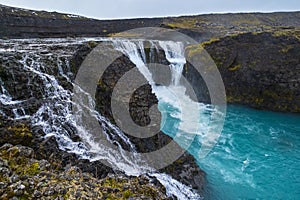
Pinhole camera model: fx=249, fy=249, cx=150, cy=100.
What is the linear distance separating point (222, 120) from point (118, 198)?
19063mm

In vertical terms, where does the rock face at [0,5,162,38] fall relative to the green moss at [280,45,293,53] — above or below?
above

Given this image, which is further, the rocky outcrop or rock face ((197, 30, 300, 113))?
rock face ((197, 30, 300, 113))

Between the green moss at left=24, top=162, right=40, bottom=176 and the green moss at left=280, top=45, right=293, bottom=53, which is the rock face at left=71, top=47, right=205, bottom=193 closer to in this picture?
the green moss at left=24, top=162, right=40, bottom=176

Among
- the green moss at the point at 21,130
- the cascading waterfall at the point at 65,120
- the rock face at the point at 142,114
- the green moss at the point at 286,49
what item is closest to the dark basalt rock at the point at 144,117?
the rock face at the point at 142,114

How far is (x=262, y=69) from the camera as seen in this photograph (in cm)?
2617

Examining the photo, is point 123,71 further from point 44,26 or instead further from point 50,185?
point 44,26

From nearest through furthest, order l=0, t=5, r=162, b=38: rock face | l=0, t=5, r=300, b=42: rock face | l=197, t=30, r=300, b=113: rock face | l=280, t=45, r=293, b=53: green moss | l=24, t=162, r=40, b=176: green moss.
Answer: l=24, t=162, r=40, b=176: green moss < l=197, t=30, r=300, b=113: rock face < l=280, t=45, r=293, b=53: green moss < l=0, t=5, r=162, b=38: rock face < l=0, t=5, r=300, b=42: rock face

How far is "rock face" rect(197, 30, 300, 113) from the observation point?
25234 millimetres

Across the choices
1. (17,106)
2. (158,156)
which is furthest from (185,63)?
(17,106)

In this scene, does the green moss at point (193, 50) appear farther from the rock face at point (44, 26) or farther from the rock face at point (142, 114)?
the rock face at point (142, 114)

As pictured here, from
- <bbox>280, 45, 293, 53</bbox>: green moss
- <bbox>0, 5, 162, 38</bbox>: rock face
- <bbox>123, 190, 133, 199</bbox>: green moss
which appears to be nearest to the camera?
<bbox>123, 190, 133, 199</bbox>: green moss

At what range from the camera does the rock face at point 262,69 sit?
2523cm

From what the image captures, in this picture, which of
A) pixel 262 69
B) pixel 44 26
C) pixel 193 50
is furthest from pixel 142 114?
pixel 44 26

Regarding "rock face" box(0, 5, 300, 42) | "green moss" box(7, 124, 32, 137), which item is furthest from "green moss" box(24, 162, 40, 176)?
"rock face" box(0, 5, 300, 42)
